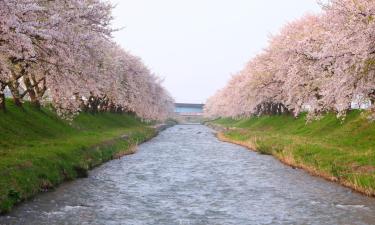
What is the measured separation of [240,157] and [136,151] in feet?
39.0

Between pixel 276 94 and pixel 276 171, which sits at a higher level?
pixel 276 94

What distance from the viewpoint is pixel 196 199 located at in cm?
2369

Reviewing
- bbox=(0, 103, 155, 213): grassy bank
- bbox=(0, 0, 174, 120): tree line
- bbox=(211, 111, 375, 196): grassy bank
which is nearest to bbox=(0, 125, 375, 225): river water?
bbox=(0, 103, 155, 213): grassy bank

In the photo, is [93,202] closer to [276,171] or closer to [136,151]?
[276,171]

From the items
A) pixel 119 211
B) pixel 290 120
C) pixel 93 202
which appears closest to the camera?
pixel 119 211

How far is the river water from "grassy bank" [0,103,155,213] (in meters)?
0.86

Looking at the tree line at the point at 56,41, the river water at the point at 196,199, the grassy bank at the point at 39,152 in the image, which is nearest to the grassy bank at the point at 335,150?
the river water at the point at 196,199

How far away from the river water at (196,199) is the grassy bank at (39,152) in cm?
86

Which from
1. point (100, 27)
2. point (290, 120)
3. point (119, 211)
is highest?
point (100, 27)

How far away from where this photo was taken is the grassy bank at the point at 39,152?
71.5 ft

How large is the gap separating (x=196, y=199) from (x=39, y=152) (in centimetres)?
1141

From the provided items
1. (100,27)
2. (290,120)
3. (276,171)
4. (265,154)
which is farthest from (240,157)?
(290,120)

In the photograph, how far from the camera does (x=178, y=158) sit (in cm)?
4275

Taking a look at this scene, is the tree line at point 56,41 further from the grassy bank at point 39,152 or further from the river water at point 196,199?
the river water at point 196,199
